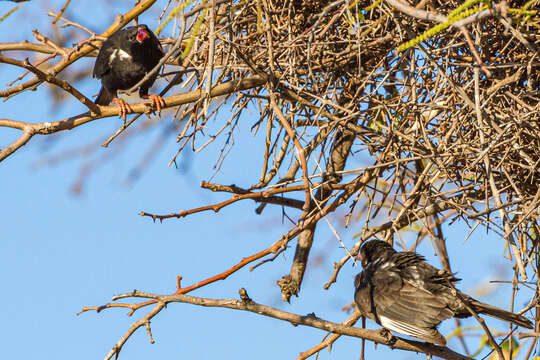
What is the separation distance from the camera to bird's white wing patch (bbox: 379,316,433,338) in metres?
3.04

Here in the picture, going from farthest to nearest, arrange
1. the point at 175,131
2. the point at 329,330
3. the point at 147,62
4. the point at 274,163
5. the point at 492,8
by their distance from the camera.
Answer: the point at 147,62, the point at 175,131, the point at 274,163, the point at 329,330, the point at 492,8

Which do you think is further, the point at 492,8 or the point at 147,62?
the point at 147,62

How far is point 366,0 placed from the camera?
3.02 metres

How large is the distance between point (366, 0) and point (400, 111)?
1.86ft

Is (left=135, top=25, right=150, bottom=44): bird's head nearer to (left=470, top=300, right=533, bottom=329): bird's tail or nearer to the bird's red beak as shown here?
the bird's red beak

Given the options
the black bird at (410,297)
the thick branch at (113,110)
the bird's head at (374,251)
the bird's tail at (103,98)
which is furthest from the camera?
the bird's tail at (103,98)

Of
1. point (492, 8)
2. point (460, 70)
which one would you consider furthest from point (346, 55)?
point (492, 8)

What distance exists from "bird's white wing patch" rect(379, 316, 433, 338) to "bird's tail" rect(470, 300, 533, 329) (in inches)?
12.0

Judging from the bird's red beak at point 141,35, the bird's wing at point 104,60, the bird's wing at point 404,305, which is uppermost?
the bird's red beak at point 141,35

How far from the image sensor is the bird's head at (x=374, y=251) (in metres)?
3.65

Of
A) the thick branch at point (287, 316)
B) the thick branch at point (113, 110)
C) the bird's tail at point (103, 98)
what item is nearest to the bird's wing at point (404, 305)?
the thick branch at point (287, 316)

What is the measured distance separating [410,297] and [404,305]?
7 centimetres

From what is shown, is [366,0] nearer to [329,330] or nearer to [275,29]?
[275,29]

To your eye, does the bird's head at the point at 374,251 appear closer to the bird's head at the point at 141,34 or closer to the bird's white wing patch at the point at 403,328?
the bird's white wing patch at the point at 403,328
